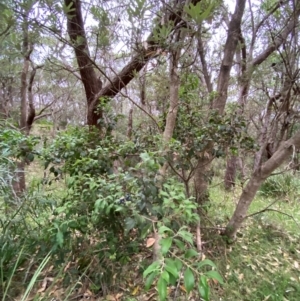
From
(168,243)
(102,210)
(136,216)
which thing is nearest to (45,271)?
(102,210)

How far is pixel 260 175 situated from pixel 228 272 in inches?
32.6

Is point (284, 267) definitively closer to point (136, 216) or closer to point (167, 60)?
point (136, 216)

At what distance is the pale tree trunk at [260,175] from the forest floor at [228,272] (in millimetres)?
153

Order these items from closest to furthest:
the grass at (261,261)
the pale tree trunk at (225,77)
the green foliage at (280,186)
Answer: the grass at (261,261), the pale tree trunk at (225,77), the green foliage at (280,186)

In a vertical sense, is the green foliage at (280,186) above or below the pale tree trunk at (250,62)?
below

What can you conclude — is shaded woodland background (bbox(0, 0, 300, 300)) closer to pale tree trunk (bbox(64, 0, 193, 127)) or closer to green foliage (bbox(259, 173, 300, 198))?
pale tree trunk (bbox(64, 0, 193, 127))

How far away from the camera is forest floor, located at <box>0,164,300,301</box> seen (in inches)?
64.5

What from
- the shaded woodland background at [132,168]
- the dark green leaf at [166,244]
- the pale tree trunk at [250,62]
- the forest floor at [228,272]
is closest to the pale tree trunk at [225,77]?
the shaded woodland background at [132,168]

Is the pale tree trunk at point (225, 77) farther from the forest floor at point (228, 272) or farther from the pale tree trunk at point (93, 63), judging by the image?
the pale tree trunk at point (93, 63)

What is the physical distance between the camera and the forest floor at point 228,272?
1.64 m

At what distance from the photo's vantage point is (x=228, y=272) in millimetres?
1986

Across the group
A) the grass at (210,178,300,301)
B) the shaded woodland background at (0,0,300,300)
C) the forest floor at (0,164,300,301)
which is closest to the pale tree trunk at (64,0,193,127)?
the shaded woodland background at (0,0,300,300)

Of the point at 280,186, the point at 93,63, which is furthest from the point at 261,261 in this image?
the point at 280,186

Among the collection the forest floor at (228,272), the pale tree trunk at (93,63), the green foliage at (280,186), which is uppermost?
the pale tree trunk at (93,63)
